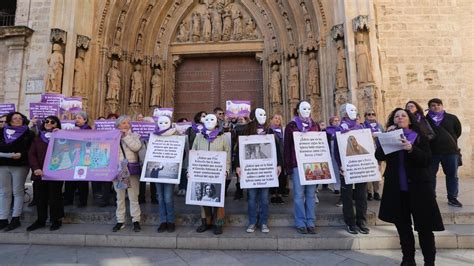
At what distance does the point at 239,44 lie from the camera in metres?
11.1

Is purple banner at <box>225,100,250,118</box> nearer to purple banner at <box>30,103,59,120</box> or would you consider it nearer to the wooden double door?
purple banner at <box>30,103,59,120</box>

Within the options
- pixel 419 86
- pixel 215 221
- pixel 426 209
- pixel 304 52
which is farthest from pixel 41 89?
pixel 419 86

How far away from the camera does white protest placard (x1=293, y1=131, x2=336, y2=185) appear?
161 inches

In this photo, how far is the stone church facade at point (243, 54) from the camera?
8.38 meters

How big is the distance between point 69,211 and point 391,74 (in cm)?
1034

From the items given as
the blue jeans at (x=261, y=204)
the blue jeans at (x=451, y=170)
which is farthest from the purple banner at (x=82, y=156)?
the blue jeans at (x=451, y=170)

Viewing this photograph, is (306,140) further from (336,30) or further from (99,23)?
(99,23)

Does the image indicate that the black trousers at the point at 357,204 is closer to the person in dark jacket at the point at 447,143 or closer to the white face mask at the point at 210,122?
the person in dark jacket at the point at 447,143

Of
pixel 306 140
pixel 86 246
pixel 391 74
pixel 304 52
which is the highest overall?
pixel 304 52

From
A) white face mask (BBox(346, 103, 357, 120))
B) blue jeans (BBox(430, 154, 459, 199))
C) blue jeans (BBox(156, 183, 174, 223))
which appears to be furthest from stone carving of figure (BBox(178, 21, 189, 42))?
blue jeans (BBox(430, 154, 459, 199))

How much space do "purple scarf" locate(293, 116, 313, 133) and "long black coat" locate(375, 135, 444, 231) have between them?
133cm

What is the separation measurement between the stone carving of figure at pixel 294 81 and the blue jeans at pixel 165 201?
262 inches

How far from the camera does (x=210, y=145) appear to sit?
4.29 metres

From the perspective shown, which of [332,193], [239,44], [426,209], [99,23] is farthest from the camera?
[239,44]
